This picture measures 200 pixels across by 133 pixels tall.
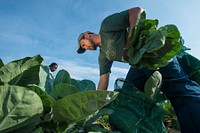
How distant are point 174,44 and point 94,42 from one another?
144 centimetres

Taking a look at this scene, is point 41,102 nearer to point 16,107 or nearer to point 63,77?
point 16,107

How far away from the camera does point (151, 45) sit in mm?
1664

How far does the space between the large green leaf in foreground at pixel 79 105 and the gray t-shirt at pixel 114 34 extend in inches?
77.9

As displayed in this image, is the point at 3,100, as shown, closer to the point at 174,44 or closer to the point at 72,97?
the point at 72,97

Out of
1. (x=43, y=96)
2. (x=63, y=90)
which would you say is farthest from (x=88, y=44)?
(x=43, y=96)

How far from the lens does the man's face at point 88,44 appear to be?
3.14m

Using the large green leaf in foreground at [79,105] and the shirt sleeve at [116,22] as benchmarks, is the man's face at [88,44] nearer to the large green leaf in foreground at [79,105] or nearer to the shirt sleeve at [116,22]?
the shirt sleeve at [116,22]

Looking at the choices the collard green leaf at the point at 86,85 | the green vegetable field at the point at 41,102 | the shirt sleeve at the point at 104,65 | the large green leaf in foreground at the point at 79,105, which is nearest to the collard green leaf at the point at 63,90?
the green vegetable field at the point at 41,102

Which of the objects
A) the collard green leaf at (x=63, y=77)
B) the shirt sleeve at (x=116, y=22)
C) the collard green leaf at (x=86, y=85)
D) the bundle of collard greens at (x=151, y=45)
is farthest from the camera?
the shirt sleeve at (x=116, y=22)

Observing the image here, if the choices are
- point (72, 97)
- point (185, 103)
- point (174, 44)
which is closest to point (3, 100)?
point (72, 97)

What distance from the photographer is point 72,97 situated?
0.77 meters

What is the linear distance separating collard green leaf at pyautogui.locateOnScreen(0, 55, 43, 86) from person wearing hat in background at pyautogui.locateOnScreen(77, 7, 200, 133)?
1095 mm

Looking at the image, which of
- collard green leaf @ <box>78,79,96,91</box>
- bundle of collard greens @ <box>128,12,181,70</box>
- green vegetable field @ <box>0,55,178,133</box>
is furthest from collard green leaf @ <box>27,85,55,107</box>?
bundle of collard greens @ <box>128,12,181,70</box>

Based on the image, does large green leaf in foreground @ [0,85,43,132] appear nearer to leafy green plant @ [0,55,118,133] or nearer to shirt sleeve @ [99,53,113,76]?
leafy green plant @ [0,55,118,133]
